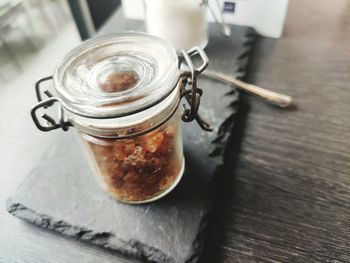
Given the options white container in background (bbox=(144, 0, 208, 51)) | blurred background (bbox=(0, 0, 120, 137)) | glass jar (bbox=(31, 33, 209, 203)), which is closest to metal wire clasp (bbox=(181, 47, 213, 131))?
glass jar (bbox=(31, 33, 209, 203))

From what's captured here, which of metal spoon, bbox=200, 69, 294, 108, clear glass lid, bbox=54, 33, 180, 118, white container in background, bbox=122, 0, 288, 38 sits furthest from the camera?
white container in background, bbox=122, 0, 288, 38

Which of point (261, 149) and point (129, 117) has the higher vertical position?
point (129, 117)

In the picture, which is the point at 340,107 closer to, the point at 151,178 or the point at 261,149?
the point at 261,149

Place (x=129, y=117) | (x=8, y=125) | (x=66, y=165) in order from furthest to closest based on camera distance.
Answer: (x=8, y=125) → (x=66, y=165) → (x=129, y=117)

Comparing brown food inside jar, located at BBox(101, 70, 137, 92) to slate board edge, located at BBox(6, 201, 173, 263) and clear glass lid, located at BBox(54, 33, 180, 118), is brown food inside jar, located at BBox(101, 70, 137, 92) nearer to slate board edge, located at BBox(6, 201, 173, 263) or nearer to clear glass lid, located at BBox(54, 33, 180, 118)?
clear glass lid, located at BBox(54, 33, 180, 118)

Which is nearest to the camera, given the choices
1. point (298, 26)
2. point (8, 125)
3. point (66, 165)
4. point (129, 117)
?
point (129, 117)

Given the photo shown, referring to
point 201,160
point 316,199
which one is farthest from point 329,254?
point 201,160
